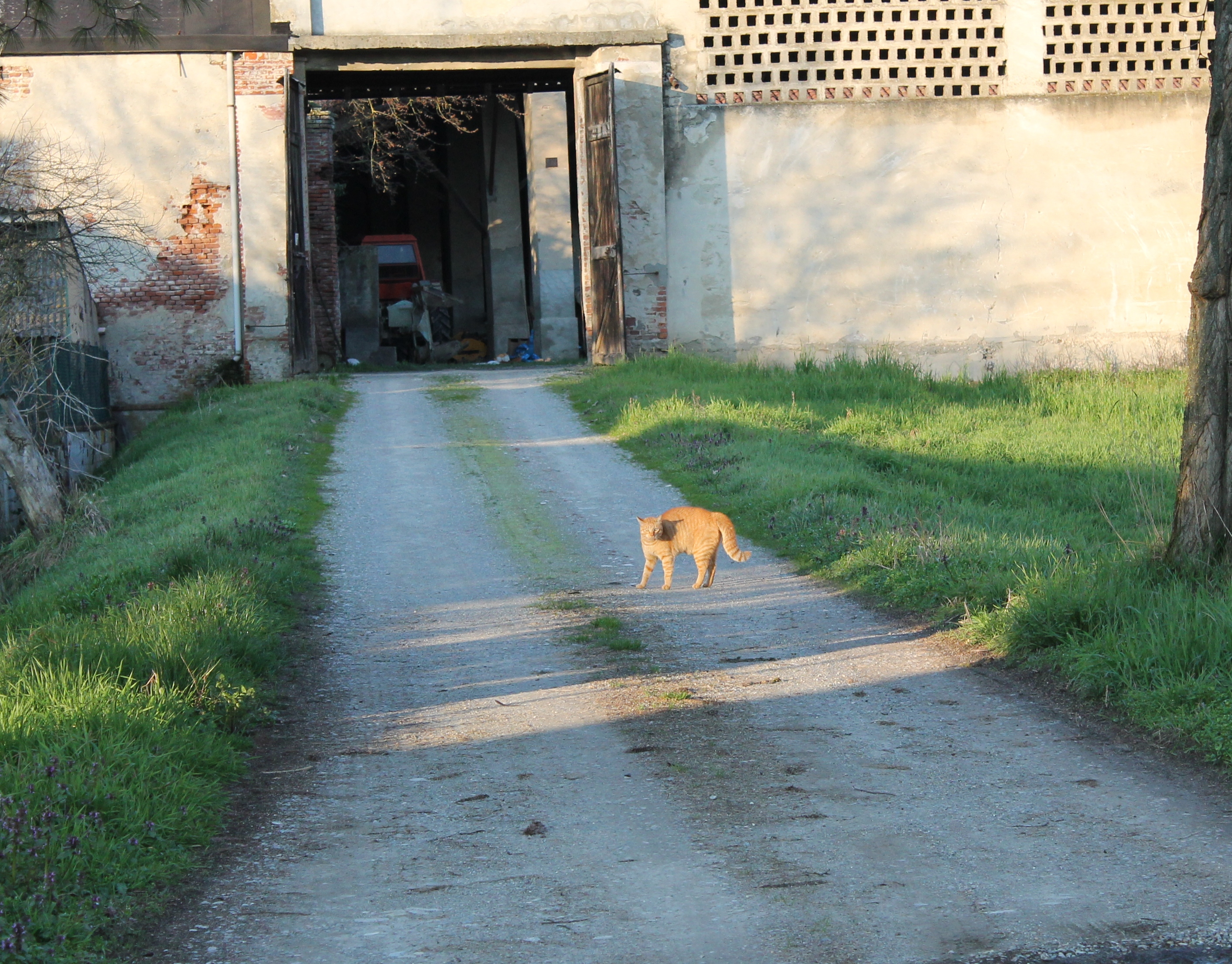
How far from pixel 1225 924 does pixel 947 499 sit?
5932 mm

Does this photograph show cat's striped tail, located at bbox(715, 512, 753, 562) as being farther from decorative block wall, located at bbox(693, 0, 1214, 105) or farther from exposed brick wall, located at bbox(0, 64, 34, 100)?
exposed brick wall, located at bbox(0, 64, 34, 100)

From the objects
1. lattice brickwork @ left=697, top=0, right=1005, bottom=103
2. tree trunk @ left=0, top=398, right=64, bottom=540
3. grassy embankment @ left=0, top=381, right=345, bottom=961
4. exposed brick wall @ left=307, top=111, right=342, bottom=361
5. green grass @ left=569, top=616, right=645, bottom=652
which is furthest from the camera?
exposed brick wall @ left=307, top=111, right=342, bottom=361

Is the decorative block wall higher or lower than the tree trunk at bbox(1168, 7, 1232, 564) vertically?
higher

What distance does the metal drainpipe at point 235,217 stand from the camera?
51.5 ft

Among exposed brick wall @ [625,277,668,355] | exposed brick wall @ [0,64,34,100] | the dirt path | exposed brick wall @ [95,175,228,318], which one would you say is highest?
exposed brick wall @ [0,64,34,100]

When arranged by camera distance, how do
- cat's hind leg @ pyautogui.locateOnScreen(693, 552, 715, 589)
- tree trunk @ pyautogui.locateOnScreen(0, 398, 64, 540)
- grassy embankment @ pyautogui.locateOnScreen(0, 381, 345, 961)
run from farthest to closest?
tree trunk @ pyautogui.locateOnScreen(0, 398, 64, 540) < cat's hind leg @ pyautogui.locateOnScreen(693, 552, 715, 589) < grassy embankment @ pyautogui.locateOnScreen(0, 381, 345, 961)

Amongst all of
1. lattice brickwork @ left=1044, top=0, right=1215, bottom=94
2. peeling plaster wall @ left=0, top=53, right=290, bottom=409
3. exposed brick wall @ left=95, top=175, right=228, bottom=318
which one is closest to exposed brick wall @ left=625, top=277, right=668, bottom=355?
peeling plaster wall @ left=0, top=53, right=290, bottom=409

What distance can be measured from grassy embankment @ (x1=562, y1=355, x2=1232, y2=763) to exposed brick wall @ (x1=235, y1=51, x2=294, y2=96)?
5441 mm

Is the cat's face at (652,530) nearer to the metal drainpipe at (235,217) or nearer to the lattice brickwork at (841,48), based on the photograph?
the metal drainpipe at (235,217)

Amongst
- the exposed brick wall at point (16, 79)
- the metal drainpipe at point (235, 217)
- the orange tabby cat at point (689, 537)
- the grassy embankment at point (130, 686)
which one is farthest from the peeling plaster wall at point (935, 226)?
the orange tabby cat at point (689, 537)

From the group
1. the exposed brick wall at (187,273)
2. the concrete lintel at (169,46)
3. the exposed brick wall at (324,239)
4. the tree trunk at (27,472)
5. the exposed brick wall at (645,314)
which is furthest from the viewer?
the exposed brick wall at (324,239)

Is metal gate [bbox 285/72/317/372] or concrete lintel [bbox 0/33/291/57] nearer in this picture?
concrete lintel [bbox 0/33/291/57]

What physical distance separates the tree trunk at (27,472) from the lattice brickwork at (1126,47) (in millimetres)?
13382

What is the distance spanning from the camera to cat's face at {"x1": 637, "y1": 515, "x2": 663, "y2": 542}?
22.4 feet
